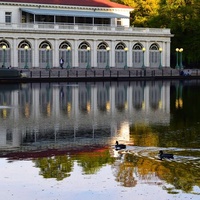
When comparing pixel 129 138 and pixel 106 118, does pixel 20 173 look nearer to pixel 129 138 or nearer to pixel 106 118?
pixel 129 138

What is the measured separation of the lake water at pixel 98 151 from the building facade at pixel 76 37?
2012 inches

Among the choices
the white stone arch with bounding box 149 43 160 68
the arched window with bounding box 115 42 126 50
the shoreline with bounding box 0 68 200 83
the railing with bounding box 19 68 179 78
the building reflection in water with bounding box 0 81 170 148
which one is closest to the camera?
the building reflection in water with bounding box 0 81 170 148

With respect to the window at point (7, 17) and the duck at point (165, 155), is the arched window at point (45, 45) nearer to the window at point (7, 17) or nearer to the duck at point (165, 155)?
the window at point (7, 17)

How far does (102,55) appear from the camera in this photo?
112 metres

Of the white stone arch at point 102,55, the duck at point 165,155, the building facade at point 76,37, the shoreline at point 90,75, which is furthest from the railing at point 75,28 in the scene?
the duck at point 165,155

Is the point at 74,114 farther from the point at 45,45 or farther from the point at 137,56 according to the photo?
the point at 137,56

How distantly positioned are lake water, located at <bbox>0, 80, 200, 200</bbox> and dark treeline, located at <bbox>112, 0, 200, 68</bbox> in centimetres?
6725

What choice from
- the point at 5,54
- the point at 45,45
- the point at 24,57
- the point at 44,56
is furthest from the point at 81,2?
the point at 5,54

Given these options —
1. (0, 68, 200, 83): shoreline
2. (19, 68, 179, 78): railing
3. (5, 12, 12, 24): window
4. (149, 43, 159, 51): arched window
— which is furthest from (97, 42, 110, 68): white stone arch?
(5, 12, 12, 24): window

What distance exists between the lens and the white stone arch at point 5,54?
333ft

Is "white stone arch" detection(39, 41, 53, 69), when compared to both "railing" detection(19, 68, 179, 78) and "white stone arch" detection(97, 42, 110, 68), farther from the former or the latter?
"white stone arch" detection(97, 42, 110, 68)

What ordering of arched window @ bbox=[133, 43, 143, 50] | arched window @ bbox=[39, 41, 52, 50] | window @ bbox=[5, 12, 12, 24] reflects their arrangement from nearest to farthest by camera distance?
1. window @ bbox=[5, 12, 12, 24]
2. arched window @ bbox=[39, 41, 52, 50]
3. arched window @ bbox=[133, 43, 143, 50]

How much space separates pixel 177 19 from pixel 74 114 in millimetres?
78141

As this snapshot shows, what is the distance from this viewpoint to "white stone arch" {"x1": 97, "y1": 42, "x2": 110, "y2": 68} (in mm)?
111875
